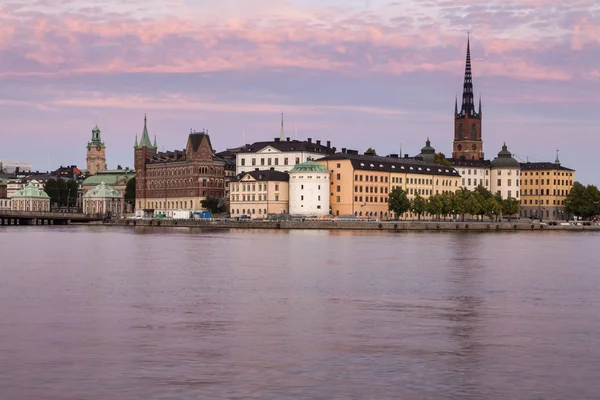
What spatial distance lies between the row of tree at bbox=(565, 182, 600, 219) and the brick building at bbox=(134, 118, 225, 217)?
65.9 m

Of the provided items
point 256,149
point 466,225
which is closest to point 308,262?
point 466,225

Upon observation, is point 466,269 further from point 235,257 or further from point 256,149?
point 256,149

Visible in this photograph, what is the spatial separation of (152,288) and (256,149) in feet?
446

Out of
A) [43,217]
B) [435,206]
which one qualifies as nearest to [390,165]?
[435,206]

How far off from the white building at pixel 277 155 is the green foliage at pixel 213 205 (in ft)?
21.0

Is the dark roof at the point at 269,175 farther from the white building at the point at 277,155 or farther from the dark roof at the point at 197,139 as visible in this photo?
the dark roof at the point at 197,139

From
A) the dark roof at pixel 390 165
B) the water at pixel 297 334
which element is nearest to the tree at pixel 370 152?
the dark roof at pixel 390 165

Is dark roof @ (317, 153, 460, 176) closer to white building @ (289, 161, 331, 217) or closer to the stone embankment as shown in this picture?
white building @ (289, 161, 331, 217)

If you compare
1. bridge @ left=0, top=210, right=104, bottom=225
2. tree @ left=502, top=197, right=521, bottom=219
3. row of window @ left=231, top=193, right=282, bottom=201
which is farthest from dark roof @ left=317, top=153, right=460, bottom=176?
bridge @ left=0, top=210, right=104, bottom=225

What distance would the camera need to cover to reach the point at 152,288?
39.7 m

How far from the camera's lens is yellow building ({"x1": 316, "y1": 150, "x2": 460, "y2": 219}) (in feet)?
512

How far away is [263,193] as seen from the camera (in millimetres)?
160125

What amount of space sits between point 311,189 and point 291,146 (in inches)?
769

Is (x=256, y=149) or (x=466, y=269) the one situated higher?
(x=256, y=149)
